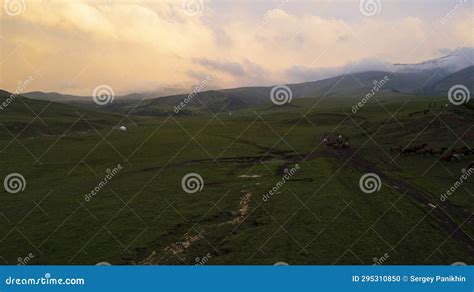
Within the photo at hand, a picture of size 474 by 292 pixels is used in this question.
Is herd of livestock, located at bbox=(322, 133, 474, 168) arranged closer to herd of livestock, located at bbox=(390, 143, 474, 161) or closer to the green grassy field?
herd of livestock, located at bbox=(390, 143, 474, 161)

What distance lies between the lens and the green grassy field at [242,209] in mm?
26047

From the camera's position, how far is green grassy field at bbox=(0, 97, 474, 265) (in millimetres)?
26047

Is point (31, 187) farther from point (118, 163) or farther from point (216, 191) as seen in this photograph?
point (216, 191)

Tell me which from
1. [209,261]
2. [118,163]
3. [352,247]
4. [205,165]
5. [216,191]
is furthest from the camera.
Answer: [118,163]

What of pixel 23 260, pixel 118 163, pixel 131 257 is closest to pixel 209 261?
pixel 131 257

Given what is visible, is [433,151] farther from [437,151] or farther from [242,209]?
[242,209]

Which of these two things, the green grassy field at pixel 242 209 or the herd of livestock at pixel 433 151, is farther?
the herd of livestock at pixel 433 151

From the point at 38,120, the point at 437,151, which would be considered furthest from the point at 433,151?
the point at 38,120

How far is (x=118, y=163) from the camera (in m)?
62.6

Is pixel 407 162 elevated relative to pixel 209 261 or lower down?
elevated

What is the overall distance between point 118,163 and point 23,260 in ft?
123

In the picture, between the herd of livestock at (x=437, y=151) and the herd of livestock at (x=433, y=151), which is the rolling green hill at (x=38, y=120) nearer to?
the herd of livestock at (x=433, y=151)

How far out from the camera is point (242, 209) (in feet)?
115

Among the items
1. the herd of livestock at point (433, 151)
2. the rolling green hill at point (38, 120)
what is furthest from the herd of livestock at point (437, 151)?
the rolling green hill at point (38, 120)
